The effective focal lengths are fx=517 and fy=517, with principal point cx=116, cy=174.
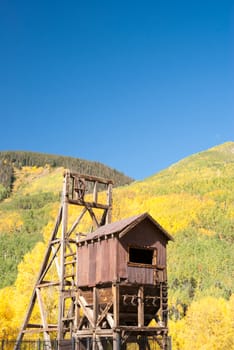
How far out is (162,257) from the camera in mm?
27156

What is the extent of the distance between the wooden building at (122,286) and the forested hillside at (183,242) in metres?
12.1

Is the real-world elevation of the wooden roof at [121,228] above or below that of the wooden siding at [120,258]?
above

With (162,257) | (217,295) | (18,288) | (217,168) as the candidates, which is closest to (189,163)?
(217,168)

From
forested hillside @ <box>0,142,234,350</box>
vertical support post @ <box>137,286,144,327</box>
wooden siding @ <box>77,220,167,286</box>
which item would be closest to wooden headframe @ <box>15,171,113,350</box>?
wooden siding @ <box>77,220,167,286</box>

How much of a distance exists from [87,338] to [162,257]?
563cm

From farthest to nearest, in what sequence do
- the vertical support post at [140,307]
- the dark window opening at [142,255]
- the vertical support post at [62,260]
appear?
the vertical support post at [62,260], the dark window opening at [142,255], the vertical support post at [140,307]

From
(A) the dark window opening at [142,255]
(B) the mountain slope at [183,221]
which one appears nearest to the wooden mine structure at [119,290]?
(A) the dark window opening at [142,255]

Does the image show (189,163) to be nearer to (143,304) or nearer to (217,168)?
(217,168)

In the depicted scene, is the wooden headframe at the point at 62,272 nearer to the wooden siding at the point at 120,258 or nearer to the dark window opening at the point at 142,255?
the wooden siding at the point at 120,258

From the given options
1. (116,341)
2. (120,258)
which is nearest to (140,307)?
(116,341)

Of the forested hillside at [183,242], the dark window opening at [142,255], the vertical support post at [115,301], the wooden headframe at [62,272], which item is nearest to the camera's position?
the vertical support post at [115,301]

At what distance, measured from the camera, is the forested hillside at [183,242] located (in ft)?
138

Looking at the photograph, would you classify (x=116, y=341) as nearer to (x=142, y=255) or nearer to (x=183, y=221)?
(x=142, y=255)

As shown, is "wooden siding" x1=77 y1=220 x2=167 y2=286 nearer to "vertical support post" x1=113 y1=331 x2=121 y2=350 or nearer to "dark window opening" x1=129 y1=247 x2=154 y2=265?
"dark window opening" x1=129 y1=247 x2=154 y2=265
